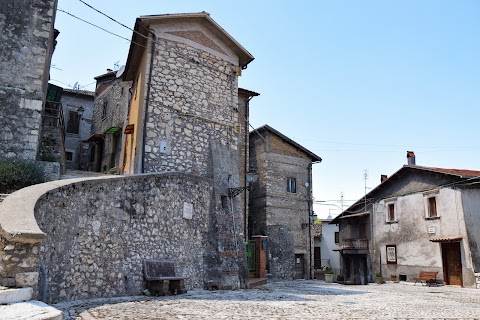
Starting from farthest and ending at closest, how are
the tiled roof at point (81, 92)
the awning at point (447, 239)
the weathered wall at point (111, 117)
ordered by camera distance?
the tiled roof at point (81, 92) → the weathered wall at point (111, 117) → the awning at point (447, 239)

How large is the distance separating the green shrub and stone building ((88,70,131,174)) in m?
11.2

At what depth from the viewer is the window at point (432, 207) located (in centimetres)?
2213

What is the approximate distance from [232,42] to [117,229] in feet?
28.1

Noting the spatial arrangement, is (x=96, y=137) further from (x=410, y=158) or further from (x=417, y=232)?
(x=410, y=158)

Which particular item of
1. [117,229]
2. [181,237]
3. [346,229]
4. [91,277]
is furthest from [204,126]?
[346,229]

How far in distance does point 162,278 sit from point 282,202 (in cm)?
1526

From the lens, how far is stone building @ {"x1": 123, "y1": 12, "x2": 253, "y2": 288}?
12141mm

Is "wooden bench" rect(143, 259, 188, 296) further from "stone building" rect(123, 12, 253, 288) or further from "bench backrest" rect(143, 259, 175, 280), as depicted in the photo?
"stone building" rect(123, 12, 253, 288)

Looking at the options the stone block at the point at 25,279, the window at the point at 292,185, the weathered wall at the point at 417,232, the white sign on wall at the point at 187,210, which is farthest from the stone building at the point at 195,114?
the weathered wall at the point at 417,232

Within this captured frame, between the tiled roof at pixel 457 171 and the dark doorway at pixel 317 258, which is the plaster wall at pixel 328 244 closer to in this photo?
the dark doorway at pixel 317 258

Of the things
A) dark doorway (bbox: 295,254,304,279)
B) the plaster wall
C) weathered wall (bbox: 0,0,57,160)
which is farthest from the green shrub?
the plaster wall

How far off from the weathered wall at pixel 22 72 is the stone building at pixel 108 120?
33.0 ft

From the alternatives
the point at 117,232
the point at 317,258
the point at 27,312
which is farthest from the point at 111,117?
the point at 317,258

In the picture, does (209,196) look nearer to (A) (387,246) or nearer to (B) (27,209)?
(B) (27,209)
